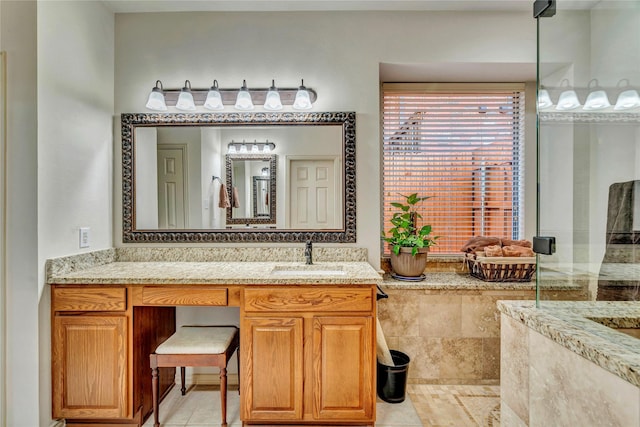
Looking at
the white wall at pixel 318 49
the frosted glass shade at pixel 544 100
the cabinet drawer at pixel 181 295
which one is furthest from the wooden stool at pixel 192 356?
the frosted glass shade at pixel 544 100

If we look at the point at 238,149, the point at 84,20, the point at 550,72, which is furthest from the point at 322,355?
the point at 84,20

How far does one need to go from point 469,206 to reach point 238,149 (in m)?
1.91

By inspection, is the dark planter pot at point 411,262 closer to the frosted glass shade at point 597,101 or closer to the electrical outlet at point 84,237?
the frosted glass shade at point 597,101

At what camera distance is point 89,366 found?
183 cm

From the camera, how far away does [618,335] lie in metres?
0.99

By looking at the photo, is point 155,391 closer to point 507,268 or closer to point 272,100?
point 272,100

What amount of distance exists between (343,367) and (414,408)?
71 centimetres

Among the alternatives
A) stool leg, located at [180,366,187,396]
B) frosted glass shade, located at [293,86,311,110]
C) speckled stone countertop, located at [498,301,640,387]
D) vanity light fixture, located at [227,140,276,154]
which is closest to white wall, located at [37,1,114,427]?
stool leg, located at [180,366,187,396]

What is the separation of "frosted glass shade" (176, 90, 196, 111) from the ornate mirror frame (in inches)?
5.6

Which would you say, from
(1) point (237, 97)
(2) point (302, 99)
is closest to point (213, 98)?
(1) point (237, 97)

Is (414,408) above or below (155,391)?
below

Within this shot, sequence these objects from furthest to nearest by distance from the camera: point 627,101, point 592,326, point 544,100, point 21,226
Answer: point 21,226
point 627,101
point 544,100
point 592,326

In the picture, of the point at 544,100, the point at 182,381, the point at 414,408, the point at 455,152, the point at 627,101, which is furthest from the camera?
the point at 455,152

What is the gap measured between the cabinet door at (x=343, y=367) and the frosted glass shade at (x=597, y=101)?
1.40m
